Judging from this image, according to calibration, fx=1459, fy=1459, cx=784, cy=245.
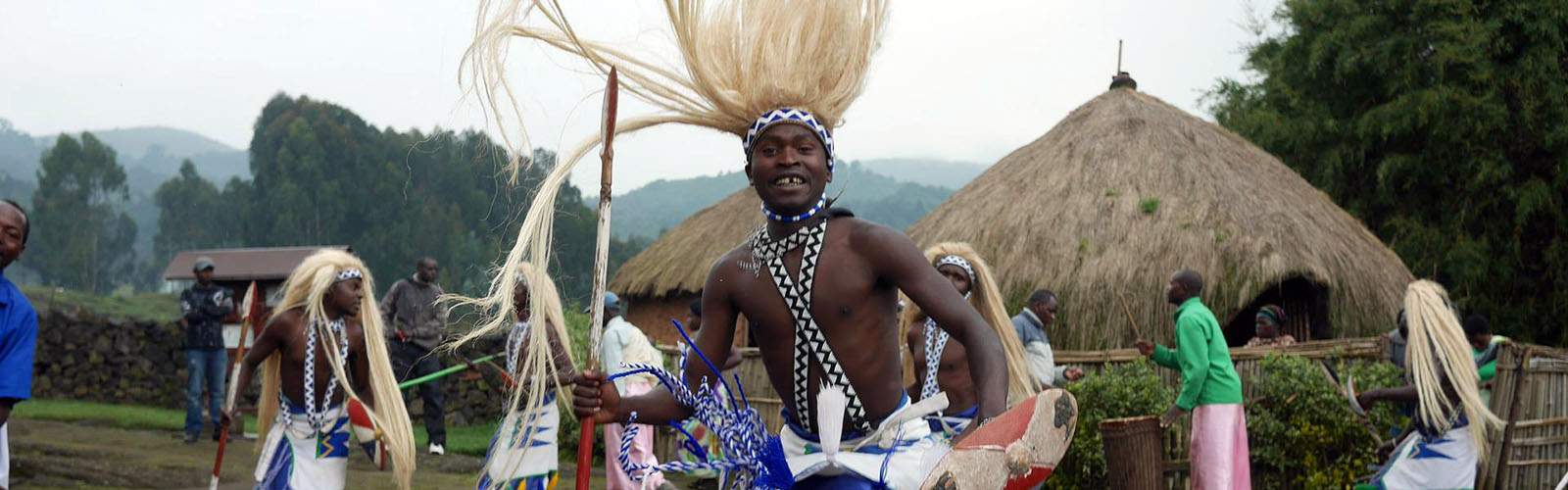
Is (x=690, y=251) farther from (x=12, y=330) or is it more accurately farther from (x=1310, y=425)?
(x=12, y=330)

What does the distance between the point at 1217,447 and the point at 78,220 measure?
6161cm

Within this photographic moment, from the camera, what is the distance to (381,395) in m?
7.13

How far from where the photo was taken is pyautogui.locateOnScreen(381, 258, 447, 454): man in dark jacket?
12.3 m

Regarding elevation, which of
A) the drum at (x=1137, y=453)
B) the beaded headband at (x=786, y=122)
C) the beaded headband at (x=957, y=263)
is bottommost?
the drum at (x=1137, y=453)

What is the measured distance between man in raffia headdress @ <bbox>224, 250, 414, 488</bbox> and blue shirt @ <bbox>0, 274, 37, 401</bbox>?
2.02 m

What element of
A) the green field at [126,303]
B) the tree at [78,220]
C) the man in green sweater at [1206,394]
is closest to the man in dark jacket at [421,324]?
the man in green sweater at [1206,394]

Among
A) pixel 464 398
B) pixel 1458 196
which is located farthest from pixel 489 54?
pixel 1458 196

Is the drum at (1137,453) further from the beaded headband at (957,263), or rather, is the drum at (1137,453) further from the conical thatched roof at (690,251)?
the conical thatched roof at (690,251)

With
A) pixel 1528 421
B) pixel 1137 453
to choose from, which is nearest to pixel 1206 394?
pixel 1137 453

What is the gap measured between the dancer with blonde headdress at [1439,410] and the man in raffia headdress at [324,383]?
5.30 metres

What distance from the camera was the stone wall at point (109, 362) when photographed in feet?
61.8

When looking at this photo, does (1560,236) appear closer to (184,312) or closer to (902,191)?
(184,312)

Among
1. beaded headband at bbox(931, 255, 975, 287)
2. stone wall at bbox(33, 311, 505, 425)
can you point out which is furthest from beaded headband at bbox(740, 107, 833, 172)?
stone wall at bbox(33, 311, 505, 425)

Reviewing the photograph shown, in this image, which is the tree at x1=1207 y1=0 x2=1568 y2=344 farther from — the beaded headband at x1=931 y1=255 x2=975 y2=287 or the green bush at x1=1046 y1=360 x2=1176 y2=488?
the beaded headband at x1=931 y1=255 x2=975 y2=287
